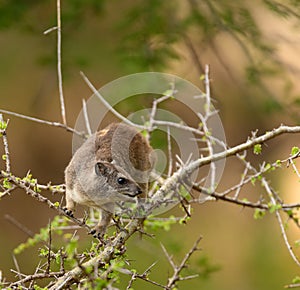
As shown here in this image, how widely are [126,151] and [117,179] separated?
28cm

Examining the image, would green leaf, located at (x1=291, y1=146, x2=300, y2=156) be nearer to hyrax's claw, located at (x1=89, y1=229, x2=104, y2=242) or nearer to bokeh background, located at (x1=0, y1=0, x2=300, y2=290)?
hyrax's claw, located at (x1=89, y1=229, x2=104, y2=242)

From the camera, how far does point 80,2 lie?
5.38 m

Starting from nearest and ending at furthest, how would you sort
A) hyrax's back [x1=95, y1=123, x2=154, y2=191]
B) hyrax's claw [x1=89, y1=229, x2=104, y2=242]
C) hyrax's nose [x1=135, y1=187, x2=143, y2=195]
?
hyrax's claw [x1=89, y1=229, x2=104, y2=242] → hyrax's nose [x1=135, y1=187, x2=143, y2=195] → hyrax's back [x1=95, y1=123, x2=154, y2=191]

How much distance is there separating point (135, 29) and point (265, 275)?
4932 mm

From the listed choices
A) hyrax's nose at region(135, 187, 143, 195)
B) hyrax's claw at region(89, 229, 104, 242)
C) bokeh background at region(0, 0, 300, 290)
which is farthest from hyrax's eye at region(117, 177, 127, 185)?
bokeh background at region(0, 0, 300, 290)

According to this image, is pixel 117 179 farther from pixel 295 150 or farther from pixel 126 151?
pixel 295 150

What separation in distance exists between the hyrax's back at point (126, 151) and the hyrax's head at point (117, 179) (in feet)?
0.15

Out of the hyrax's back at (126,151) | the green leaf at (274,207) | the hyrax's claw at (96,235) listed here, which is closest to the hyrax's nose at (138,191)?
the hyrax's back at (126,151)

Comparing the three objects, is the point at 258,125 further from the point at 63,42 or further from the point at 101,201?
the point at 101,201

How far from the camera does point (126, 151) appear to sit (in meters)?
Answer: 3.85

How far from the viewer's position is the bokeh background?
16.9ft

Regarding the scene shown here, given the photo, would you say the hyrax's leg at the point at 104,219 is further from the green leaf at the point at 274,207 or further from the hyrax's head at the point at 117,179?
the green leaf at the point at 274,207

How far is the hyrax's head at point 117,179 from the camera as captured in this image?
3545mm

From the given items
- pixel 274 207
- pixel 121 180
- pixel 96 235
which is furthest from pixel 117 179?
pixel 274 207
